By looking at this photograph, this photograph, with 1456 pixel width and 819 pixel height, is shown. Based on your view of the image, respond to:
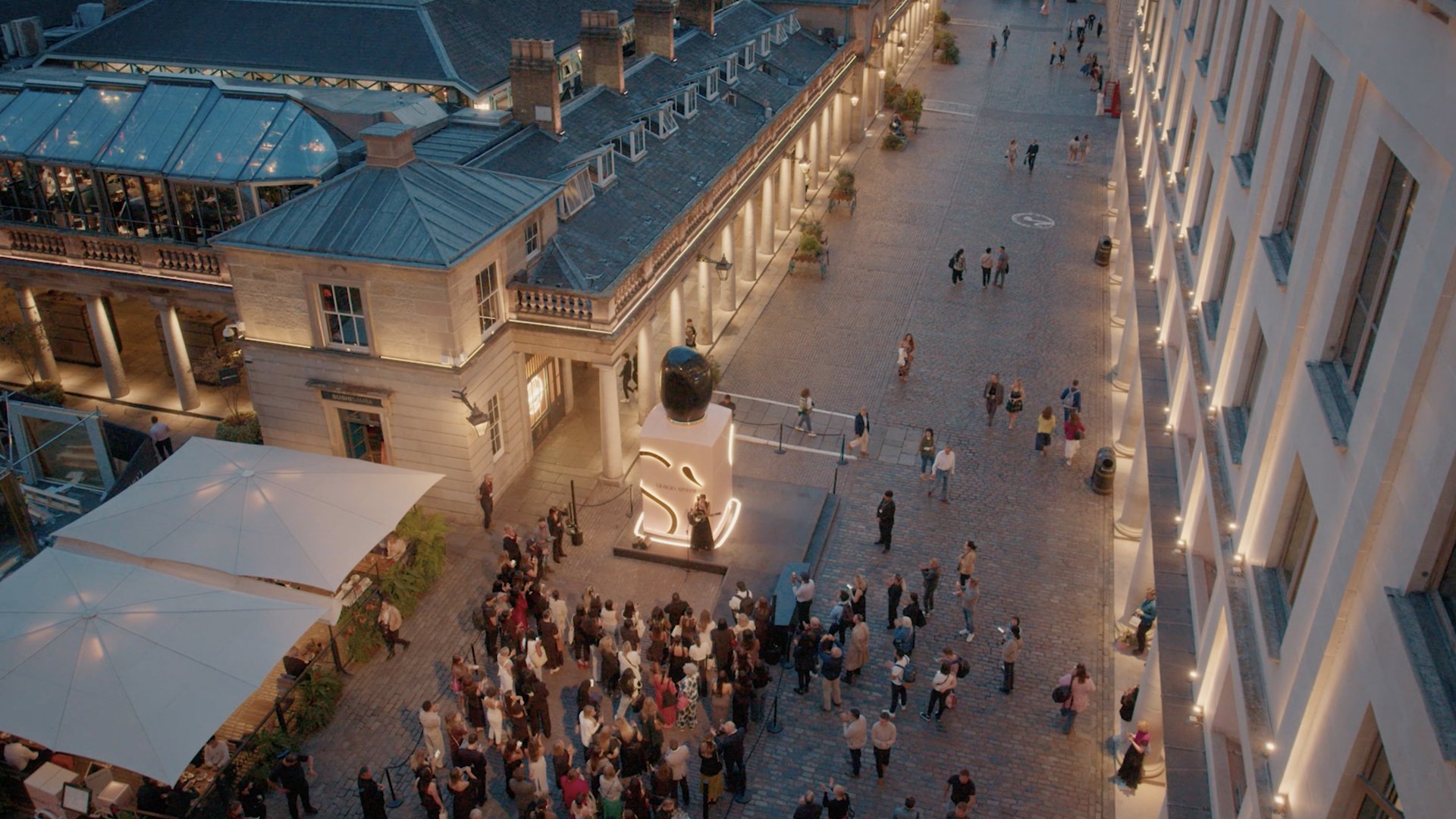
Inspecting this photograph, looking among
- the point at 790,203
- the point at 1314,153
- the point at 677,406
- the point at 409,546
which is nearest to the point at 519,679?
the point at 409,546

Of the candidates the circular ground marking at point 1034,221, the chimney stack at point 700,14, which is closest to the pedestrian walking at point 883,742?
the circular ground marking at point 1034,221

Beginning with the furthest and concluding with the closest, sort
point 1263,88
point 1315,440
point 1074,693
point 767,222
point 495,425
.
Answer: point 767,222, point 495,425, point 1074,693, point 1263,88, point 1315,440

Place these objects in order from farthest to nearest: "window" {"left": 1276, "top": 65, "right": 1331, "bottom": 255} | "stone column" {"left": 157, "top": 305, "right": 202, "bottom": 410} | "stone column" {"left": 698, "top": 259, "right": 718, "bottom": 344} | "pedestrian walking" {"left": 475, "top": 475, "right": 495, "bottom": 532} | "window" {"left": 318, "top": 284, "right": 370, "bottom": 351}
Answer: "stone column" {"left": 698, "top": 259, "right": 718, "bottom": 344}
"stone column" {"left": 157, "top": 305, "right": 202, "bottom": 410}
"pedestrian walking" {"left": 475, "top": 475, "right": 495, "bottom": 532}
"window" {"left": 318, "top": 284, "right": 370, "bottom": 351}
"window" {"left": 1276, "top": 65, "right": 1331, "bottom": 255}

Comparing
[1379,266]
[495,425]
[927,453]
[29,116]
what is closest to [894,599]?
[927,453]

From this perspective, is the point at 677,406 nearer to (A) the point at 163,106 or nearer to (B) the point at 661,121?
(B) the point at 661,121

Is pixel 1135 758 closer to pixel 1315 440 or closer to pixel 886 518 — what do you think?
pixel 886 518

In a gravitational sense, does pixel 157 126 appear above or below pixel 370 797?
above

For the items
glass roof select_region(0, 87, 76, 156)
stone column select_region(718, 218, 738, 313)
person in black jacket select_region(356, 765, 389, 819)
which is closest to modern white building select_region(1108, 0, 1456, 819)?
person in black jacket select_region(356, 765, 389, 819)

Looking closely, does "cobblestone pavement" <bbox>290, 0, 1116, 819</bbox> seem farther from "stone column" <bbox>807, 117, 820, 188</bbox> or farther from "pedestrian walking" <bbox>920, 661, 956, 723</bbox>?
"stone column" <bbox>807, 117, 820, 188</bbox>
